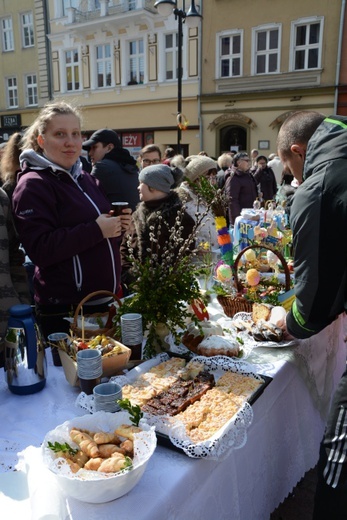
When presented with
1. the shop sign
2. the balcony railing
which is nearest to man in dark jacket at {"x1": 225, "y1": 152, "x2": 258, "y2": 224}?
the shop sign

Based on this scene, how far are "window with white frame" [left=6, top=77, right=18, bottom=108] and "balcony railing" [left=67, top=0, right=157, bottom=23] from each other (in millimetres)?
4545

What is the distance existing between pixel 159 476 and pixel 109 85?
57.9ft

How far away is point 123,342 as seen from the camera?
1.59 meters

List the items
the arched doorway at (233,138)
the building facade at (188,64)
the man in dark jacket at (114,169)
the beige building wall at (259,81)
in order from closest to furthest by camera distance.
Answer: the man in dark jacket at (114,169)
the beige building wall at (259,81)
the building facade at (188,64)
the arched doorway at (233,138)

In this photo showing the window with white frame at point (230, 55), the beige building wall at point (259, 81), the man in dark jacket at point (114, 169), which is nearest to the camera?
the man in dark jacket at point (114, 169)

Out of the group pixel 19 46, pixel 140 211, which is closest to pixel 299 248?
pixel 140 211

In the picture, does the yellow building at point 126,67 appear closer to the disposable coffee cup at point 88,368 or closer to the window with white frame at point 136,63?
the window with white frame at point 136,63

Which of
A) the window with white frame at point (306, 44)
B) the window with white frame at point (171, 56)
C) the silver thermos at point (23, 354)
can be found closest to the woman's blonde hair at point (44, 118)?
the silver thermos at point (23, 354)

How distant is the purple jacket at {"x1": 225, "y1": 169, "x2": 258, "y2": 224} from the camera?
595 centimetres

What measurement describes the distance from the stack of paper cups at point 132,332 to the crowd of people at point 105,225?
0.34m

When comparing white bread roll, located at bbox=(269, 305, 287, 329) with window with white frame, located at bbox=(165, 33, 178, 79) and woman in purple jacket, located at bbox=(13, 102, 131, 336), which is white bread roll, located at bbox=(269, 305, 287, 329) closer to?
woman in purple jacket, located at bbox=(13, 102, 131, 336)

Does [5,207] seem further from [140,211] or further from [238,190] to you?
[238,190]

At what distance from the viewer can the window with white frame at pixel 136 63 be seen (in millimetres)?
16031

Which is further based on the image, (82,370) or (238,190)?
(238,190)
